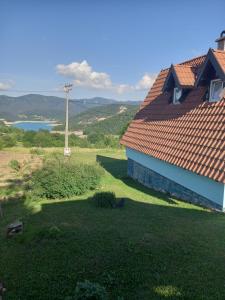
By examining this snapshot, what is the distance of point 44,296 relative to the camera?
5.34 m

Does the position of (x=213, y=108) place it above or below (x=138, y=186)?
above

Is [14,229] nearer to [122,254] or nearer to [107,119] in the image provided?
[122,254]

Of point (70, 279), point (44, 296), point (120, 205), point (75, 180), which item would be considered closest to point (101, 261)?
point (70, 279)

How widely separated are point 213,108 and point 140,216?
4629 mm

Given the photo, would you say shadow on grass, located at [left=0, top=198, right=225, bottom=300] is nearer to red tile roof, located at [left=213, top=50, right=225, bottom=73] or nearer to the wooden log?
the wooden log

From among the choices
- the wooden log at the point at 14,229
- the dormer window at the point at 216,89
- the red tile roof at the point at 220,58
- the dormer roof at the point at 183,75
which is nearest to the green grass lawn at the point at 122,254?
the wooden log at the point at 14,229

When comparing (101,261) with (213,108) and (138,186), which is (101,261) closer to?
(213,108)

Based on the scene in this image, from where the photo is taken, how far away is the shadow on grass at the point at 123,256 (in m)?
5.43

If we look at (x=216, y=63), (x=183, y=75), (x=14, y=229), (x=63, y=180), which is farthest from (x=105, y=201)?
(x=183, y=75)

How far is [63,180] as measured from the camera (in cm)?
1441

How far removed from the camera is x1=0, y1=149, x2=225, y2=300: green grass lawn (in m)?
5.44

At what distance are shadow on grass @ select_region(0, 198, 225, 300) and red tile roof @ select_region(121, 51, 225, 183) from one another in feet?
5.52

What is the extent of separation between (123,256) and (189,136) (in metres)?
6.03

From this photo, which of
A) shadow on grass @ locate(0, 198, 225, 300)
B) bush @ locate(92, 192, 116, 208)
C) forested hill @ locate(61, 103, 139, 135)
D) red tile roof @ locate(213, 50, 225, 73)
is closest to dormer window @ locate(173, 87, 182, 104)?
red tile roof @ locate(213, 50, 225, 73)
